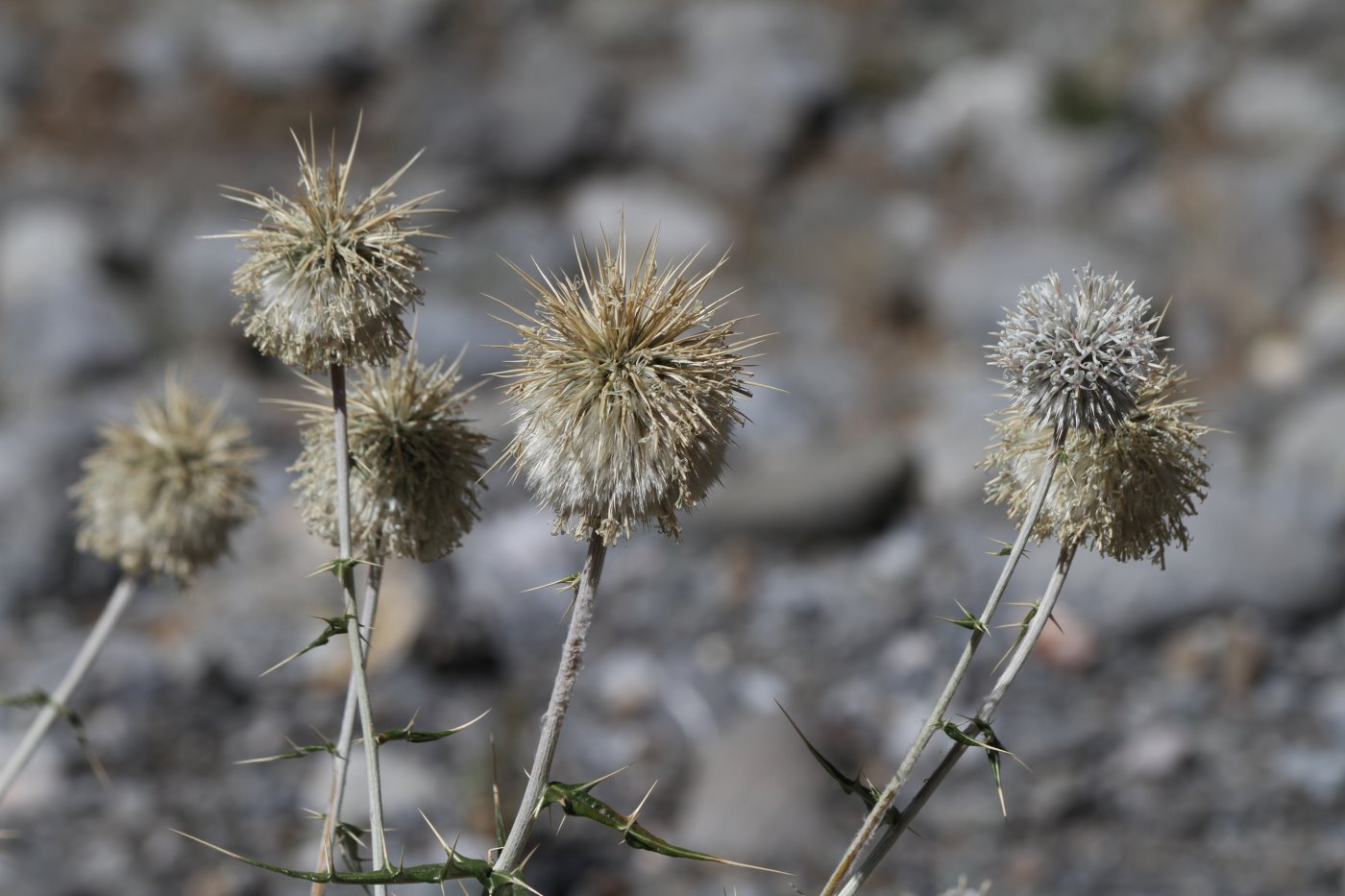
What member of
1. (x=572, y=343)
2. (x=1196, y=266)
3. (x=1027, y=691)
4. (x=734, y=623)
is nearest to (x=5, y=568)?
(x=734, y=623)

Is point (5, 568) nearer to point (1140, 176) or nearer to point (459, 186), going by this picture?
point (459, 186)

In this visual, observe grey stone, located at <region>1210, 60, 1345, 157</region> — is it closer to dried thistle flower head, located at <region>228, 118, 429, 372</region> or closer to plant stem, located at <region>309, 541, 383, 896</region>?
dried thistle flower head, located at <region>228, 118, 429, 372</region>

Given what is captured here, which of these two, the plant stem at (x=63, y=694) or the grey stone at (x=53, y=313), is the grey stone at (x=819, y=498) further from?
the plant stem at (x=63, y=694)

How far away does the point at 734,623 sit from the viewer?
10.3 metres

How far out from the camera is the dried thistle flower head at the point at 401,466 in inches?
92.0

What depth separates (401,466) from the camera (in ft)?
7.68

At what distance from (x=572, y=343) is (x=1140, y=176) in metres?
13.9

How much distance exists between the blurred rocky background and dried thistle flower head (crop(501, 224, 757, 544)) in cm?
209

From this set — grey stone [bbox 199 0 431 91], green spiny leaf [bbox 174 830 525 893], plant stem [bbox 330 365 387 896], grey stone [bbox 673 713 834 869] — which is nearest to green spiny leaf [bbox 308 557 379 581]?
plant stem [bbox 330 365 387 896]

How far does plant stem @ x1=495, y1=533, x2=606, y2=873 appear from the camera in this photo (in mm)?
1843

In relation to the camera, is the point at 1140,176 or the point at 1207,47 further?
the point at 1207,47

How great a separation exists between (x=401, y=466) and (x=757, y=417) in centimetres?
1102

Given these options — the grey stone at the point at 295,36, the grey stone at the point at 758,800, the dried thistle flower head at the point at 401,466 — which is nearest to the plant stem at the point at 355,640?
the dried thistle flower head at the point at 401,466

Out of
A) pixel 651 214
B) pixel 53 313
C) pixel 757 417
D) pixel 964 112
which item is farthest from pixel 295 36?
pixel 964 112
